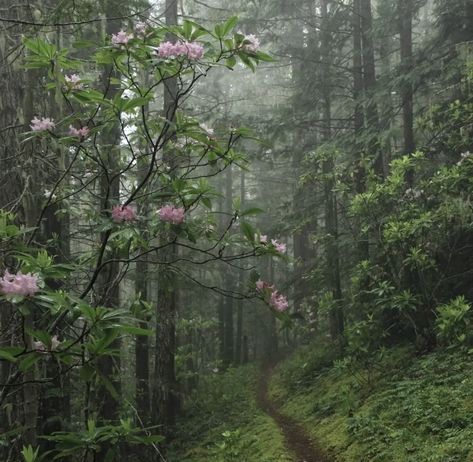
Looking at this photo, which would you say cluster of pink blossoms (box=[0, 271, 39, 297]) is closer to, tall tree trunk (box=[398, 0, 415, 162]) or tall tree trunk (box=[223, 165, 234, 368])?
tall tree trunk (box=[398, 0, 415, 162])

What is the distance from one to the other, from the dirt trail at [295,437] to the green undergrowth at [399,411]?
164 millimetres

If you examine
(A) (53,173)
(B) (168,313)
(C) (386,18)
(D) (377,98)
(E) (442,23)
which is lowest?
(B) (168,313)

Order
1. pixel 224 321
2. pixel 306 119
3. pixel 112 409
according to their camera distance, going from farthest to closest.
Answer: pixel 224 321, pixel 306 119, pixel 112 409

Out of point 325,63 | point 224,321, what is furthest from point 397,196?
point 224,321

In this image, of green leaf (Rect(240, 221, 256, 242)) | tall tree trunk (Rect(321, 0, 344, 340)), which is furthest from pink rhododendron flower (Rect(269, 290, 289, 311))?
tall tree trunk (Rect(321, 0, 344, 340))

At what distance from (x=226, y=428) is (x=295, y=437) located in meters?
3.11

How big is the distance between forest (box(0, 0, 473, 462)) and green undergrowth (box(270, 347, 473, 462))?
0.03 meters

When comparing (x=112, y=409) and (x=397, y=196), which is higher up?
(x=397, y=196)

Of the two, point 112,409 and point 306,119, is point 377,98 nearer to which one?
point 306,119

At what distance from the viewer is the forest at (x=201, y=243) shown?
8.89 ft

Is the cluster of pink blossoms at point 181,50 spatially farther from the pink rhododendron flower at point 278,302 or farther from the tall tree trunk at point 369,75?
the tall tree trunk at point 369,75

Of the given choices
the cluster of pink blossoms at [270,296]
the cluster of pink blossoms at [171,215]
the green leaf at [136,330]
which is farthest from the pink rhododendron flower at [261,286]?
the green leaf at [136,330]

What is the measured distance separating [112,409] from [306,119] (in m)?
9.44

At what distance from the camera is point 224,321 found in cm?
2528
